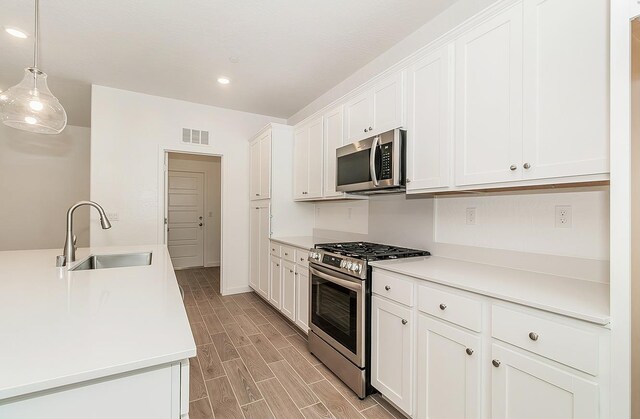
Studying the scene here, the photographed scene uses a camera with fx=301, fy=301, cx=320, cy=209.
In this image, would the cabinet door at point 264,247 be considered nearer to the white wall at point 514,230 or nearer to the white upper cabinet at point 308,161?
the white upper cabinet at point 308,161

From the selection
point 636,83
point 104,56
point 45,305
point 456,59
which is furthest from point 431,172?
point 104,56

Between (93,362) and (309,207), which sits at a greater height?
(309,207)

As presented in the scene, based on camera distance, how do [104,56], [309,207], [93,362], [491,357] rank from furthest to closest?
[309,207] < [104,56] < [491,357] < [93,362]

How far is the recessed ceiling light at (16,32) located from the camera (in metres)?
2.47

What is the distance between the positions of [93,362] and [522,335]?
1.45 m

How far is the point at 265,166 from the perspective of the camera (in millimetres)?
3922

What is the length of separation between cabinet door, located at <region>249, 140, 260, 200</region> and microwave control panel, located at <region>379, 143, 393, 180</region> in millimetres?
2336

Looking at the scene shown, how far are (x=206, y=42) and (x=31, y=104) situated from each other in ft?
4.49

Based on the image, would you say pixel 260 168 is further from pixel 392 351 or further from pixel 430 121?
pixel 392 351

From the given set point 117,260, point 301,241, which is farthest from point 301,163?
point 117,260

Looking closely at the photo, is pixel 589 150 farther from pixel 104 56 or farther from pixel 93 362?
pixel 104 56

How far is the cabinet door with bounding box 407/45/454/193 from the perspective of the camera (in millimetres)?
1810

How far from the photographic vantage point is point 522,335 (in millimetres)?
1218

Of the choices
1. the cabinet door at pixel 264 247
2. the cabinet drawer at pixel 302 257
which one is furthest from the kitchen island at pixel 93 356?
the cabinet door at pixel 264 247
